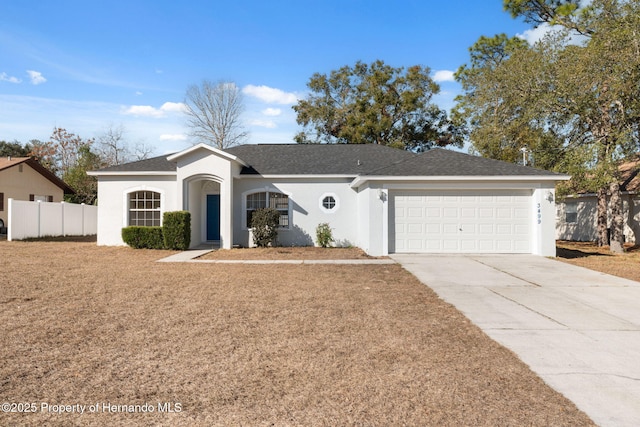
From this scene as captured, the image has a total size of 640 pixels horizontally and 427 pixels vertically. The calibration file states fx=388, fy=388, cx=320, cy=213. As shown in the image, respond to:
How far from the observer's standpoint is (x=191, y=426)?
283 centimetres

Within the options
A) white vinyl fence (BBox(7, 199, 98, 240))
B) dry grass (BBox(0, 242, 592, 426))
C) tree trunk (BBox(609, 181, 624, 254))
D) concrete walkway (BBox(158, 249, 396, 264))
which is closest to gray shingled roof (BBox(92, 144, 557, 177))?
concrete walkway (BBox(158, 249, 396, 264))

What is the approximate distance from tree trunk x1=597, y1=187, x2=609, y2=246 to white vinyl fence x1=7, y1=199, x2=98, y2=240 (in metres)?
26.5

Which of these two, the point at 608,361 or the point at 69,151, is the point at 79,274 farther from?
the point at 69,151

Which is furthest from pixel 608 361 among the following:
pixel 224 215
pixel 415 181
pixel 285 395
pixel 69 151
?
pixel 69 151

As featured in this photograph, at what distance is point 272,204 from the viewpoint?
15.9m

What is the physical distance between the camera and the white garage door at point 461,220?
13.2 m

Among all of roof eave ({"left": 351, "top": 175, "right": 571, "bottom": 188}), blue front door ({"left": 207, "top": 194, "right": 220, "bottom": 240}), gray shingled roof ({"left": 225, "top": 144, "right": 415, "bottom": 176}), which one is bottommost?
blue front door ({"left": 207, "top": 194, "right": 220, "bottom": 240})

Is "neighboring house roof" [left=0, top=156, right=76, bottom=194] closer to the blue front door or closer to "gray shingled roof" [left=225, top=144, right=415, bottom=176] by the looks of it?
the blue front door

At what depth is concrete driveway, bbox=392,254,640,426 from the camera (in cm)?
349

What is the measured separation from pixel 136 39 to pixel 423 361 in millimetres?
15026

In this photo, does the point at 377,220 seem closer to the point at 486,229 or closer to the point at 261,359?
the point at 486,229

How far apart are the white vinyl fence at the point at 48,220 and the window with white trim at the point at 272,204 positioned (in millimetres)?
10914

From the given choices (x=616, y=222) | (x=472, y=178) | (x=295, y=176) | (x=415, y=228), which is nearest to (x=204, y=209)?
(x=295, y=176)

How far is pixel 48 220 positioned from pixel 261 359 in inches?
787
